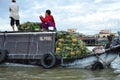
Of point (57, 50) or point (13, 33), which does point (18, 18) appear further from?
point (57, 50)

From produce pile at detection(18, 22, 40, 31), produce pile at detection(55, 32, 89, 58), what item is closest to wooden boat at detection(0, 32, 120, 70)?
produce pile at detection(55, 32, 89, 58)

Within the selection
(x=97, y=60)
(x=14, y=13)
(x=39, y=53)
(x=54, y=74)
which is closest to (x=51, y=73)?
(x=54, y=74)

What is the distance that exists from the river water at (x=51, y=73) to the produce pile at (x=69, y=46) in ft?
2.10

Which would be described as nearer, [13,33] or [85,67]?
[85,67]

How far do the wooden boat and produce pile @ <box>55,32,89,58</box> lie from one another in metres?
0.24

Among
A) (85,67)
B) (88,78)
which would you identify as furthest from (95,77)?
(85,67)

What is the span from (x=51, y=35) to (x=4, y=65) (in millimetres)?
2351

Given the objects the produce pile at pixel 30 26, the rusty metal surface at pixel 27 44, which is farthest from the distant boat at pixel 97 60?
the produce pile at pixel 30 26

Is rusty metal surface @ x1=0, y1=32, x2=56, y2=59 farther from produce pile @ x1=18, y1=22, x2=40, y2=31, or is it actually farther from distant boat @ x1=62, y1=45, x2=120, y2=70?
distant boat @ x1=62, y1=45, x2=120, y2=70

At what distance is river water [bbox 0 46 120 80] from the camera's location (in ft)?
37.2

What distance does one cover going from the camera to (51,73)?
1258 cm

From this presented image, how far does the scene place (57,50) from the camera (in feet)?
46.6

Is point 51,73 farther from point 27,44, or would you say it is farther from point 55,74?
point 27,44

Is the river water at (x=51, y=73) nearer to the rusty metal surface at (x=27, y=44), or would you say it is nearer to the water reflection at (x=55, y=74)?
the water reflection at (x=55, y=74)
